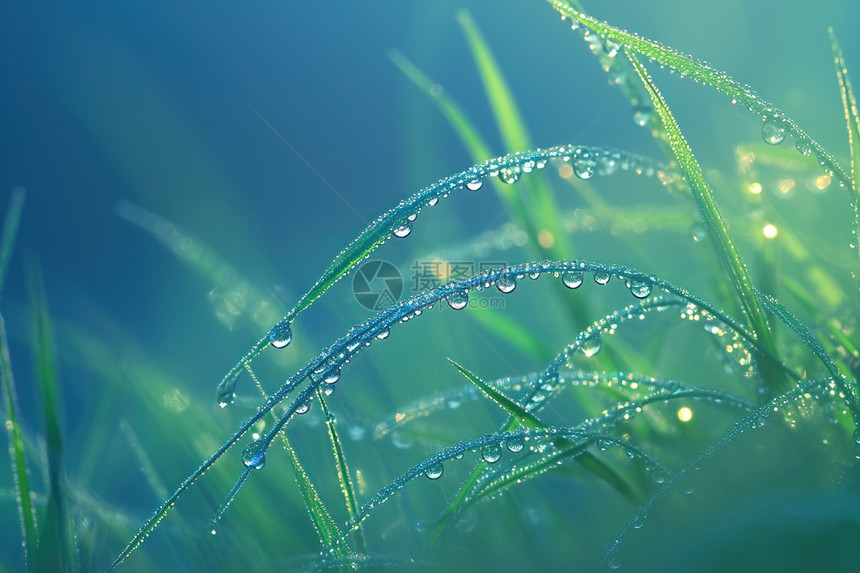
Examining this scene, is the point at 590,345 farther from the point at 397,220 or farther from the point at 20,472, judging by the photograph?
the point at 20,472

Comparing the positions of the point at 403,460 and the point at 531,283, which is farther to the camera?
the point at 531,283

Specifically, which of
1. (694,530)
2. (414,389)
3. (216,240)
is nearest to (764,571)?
(694,530)

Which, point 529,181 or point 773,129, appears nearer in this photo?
point 773,129

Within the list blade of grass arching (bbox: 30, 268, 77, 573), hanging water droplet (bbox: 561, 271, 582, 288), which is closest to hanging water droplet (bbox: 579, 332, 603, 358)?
hanging water droplet (bbox: 561, 271, 582, 288)

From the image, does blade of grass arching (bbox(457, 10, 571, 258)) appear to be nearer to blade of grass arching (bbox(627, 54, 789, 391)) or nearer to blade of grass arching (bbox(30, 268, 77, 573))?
blade of grass arching (bbox(627, 54, 789, 391))

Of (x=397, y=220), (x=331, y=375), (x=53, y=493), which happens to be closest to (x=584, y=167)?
(x=397, y=220)

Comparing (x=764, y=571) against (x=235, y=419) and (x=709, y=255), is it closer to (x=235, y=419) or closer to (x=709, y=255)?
(x=709, y=255)
